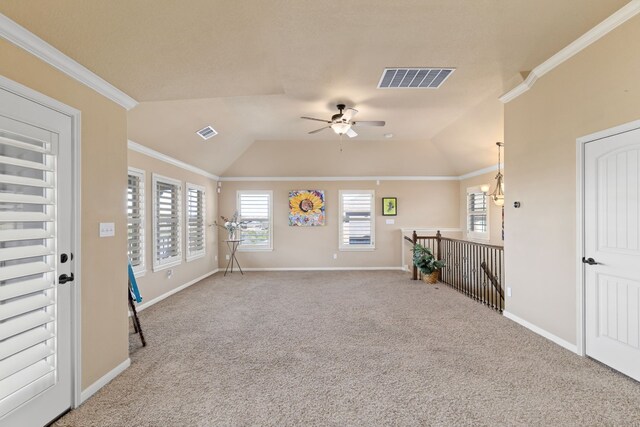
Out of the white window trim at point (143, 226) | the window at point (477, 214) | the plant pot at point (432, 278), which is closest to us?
the white window trim at point (143, 226)

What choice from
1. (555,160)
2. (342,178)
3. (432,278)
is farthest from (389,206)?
(555,160)

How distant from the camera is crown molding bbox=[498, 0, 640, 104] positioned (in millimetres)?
2399

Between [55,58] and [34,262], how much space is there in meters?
1.36

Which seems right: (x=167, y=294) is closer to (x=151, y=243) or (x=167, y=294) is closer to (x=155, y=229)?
(x=151, y=243)

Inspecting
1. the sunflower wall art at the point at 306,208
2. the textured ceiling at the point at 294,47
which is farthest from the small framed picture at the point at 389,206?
the textured ceiling at the point at 294,47

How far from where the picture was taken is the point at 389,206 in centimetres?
804

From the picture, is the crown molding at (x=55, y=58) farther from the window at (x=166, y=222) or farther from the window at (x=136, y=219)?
the window at (x=166, y=222)

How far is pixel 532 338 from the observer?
339 centimetres

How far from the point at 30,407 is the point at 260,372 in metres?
1.52

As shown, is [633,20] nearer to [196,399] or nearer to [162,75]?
[162,75]

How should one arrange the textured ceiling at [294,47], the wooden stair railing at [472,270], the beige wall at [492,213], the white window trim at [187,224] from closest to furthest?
the textured ceiling at [294,47]
the wooden stair railing at [472,270]
the white window trim at [187,224]
the beige wall at [492,213]

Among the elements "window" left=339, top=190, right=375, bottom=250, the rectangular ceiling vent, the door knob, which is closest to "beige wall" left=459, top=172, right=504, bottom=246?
"window" left=339, top=190, right=375, bottom=250

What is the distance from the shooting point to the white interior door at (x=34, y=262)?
176 centimetres

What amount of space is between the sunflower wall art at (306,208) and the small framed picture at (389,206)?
163cm
